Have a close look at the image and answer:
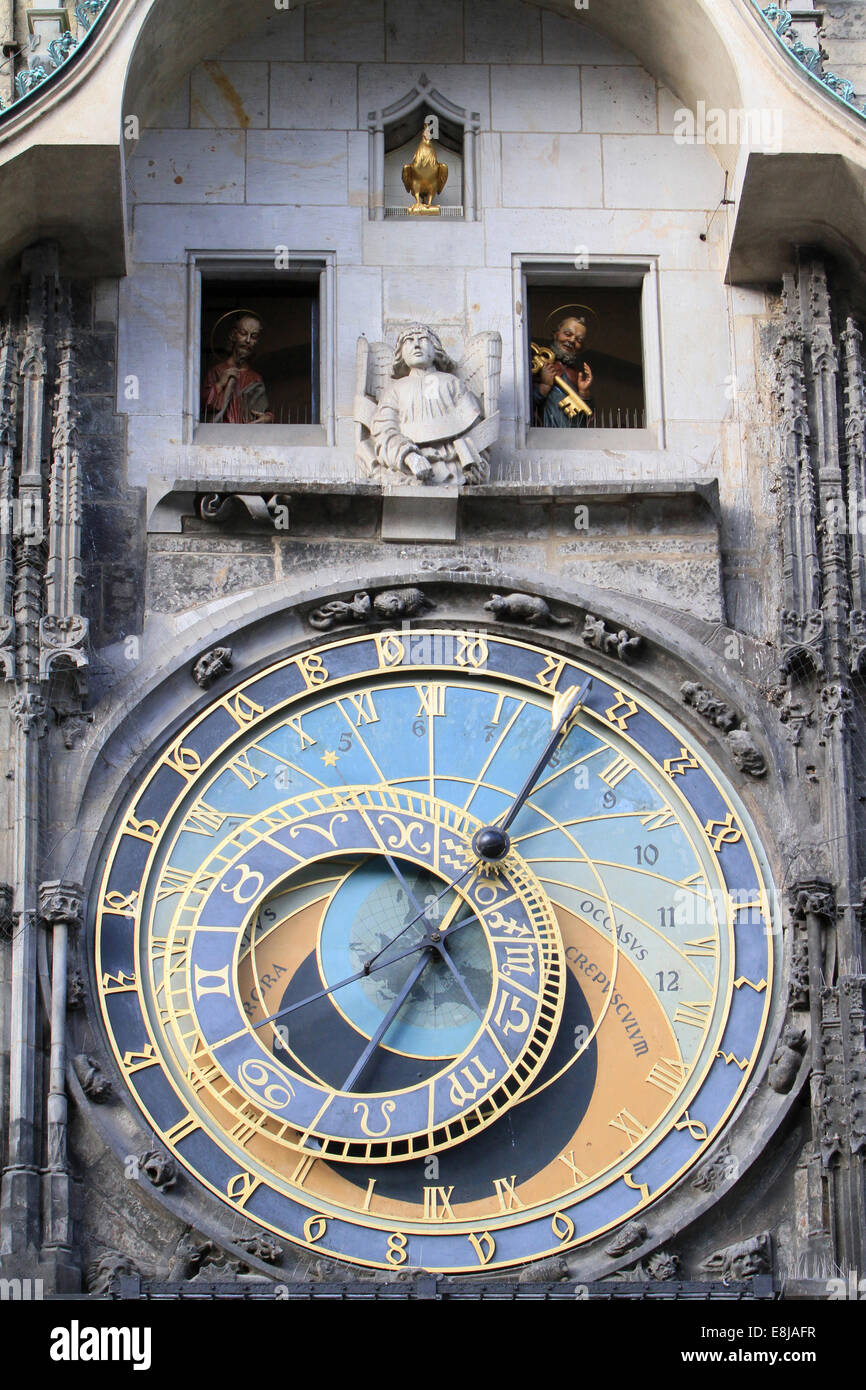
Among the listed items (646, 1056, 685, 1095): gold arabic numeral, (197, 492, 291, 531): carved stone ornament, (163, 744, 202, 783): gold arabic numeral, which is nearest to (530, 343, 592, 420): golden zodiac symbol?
(197, 492, 291, 531): carved stone ornament

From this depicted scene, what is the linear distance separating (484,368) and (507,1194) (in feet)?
11.2

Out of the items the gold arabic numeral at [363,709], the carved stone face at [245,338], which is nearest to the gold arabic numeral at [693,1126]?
the gold arabic numeral at [363,709]

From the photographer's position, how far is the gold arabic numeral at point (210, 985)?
41.8 ft

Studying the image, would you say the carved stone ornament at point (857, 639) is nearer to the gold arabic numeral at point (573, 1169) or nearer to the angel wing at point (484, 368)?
the angel wing at point (484, 368)

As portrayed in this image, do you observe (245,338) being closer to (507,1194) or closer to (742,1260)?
(507,1194)

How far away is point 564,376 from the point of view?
14352 mm

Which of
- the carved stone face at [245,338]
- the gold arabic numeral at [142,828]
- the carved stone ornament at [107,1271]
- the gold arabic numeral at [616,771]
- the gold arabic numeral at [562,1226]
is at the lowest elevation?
the carved stone ornament at [107,1271]

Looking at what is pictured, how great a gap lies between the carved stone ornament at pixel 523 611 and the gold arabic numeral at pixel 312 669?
2.24 feet

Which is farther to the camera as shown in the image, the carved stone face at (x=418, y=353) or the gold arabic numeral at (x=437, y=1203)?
the carved stone face at (x=418, y=353)

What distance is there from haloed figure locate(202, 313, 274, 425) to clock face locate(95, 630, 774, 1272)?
124cm

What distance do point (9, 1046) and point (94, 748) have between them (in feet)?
4.12

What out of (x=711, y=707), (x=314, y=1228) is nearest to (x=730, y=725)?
(x=711, y=707)

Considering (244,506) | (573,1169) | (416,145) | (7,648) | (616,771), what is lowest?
(573,1169)

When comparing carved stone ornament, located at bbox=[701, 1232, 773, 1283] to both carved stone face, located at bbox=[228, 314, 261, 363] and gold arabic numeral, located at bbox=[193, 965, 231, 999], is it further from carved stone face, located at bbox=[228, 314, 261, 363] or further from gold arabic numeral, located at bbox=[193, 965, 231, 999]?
carved stone face, located at bbox=[228, 314, 261, 363]
